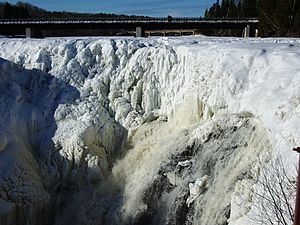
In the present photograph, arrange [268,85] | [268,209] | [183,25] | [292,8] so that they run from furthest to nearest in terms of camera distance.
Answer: [183,25], [292,8], [268,85], [268,209]

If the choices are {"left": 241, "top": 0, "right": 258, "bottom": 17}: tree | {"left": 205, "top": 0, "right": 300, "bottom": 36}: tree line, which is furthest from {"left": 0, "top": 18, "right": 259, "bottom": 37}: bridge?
{"left": 241, "top": 0, "right": 258, "bottom": 17}: tree

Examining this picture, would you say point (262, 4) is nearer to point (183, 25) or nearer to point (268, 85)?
point (183, 25)

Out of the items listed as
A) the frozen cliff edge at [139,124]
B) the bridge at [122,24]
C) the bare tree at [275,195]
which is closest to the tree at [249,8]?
the bridge at [122,24]

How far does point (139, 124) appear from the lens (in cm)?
1263

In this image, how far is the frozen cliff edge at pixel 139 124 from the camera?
9.55m

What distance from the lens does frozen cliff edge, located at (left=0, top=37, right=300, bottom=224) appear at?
9555 mm

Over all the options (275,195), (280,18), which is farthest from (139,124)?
(280,18)

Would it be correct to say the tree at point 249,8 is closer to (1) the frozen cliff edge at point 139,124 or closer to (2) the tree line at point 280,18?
(2) the tree line at point 280,18

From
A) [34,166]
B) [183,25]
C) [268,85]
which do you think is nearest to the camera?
[268,85]

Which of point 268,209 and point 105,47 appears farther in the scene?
point 105,47

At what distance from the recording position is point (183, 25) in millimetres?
46219

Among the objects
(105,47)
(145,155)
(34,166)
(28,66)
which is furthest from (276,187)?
(28,66)

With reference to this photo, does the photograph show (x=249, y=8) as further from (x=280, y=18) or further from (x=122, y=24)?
(x=122, y=24)

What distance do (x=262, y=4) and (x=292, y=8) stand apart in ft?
21.0
